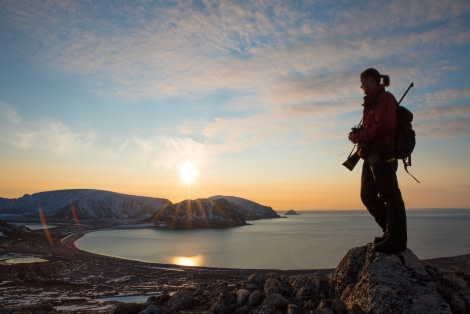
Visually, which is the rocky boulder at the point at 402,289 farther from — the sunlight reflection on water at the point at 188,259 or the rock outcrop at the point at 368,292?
the sunlight reflection on water at the point at 188,259

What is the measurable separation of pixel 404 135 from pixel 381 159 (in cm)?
51

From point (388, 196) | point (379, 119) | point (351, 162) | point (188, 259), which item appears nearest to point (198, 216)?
point (188, 259)

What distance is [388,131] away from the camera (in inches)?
207

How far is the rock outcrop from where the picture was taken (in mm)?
4953

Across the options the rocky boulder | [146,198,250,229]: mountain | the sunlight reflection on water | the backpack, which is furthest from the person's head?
[146,198,250,229]: mountain

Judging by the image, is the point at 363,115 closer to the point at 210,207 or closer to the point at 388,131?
the point at 388,131

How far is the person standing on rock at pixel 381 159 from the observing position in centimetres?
530

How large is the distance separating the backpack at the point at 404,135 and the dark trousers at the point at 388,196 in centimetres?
22

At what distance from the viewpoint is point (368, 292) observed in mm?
5230

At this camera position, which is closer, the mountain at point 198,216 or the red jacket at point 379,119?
the red jacket at point 379,119

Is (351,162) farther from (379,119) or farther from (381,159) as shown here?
(379,119)

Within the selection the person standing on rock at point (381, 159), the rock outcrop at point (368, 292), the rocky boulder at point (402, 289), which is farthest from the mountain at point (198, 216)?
the person standing on rock at point (381, 159)

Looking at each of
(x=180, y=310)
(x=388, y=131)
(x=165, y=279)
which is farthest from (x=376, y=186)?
(x=165, y=279)

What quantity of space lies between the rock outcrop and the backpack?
5.66 feet
